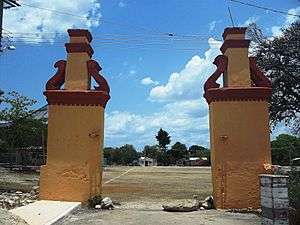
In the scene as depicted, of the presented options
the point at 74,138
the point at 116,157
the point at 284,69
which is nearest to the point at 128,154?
the point at 116,157

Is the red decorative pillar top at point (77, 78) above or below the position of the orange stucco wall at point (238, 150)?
above

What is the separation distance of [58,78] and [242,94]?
5.98 meters

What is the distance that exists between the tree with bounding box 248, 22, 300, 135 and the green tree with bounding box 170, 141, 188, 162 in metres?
72.0

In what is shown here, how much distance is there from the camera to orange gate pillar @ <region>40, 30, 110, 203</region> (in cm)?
1130

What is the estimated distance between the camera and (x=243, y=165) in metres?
11.3

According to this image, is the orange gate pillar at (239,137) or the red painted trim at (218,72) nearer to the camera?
the orange gate pillar at (239,137)

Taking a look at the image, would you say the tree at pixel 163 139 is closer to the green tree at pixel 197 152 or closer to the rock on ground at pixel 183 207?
the green tree at pixel 197 152

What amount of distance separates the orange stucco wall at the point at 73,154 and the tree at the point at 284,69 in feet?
32.6

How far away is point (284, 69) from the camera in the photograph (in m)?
17.7

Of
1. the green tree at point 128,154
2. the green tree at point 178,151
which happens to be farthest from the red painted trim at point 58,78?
the green tree at point 178,151

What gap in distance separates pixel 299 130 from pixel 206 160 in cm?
6402

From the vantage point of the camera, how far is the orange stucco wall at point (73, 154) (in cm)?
1129

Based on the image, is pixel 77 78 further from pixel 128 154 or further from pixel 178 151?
pixel 178 151

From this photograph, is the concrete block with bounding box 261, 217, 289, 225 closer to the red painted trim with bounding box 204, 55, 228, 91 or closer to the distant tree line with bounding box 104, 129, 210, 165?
the red painted trim with bounding box 204, 55, 228, 91
